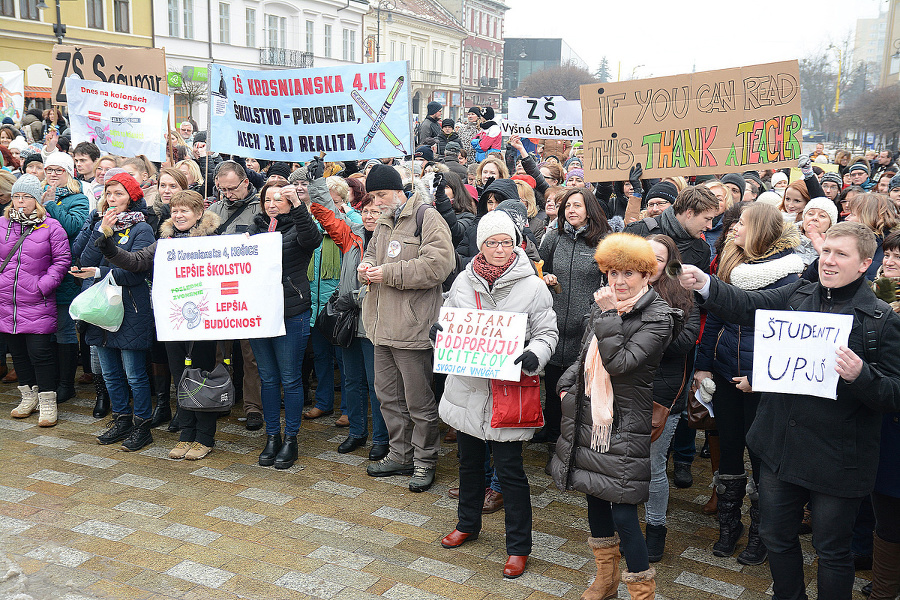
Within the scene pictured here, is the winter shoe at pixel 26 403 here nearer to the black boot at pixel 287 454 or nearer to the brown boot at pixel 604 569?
the black boot at pixel 287 454

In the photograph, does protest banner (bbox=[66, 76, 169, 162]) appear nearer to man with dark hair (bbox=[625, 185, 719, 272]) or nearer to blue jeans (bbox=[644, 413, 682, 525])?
man with dark hair (bbox=[625, 185, 719, 272])

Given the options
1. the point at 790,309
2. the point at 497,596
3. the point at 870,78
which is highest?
the point at 870,78

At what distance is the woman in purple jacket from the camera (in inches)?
263

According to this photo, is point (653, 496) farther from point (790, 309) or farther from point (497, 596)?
point (790, 309)

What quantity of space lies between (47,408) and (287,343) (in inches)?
97.6

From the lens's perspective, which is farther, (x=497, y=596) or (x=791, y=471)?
(x=497, y=596)

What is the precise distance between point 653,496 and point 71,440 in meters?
4.76

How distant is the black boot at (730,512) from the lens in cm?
473

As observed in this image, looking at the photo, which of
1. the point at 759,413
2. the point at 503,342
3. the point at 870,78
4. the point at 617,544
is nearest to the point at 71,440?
the point at 503,342

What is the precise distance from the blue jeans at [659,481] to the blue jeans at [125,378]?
413cm

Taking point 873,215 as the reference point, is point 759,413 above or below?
below

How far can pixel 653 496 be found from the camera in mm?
4562

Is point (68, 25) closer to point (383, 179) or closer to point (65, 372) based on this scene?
point (65, 372)

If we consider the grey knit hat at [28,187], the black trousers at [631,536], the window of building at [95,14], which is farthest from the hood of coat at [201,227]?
the window of building at [95,14]
